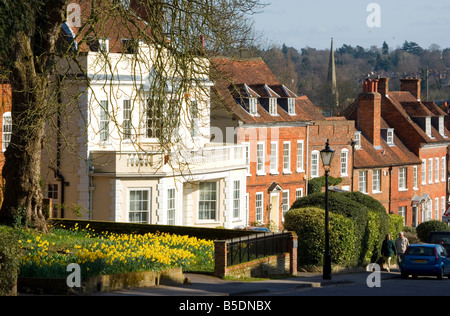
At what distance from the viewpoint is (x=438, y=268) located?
31.8m

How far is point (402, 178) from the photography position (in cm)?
6650

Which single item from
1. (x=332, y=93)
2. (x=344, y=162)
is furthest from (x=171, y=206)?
(x=332, y=93)

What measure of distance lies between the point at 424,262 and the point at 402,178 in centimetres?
3512

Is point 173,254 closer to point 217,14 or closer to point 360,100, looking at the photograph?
point 217,14

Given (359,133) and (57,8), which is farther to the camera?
(359,133)

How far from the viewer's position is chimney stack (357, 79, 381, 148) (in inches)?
2518

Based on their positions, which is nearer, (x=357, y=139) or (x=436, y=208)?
(x=357, y=139)

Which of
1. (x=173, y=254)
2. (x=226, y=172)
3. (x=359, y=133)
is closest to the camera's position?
(x=173, y=254)

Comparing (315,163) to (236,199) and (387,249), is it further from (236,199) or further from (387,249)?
(387,249)

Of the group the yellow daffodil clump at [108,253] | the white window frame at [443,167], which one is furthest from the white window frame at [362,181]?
Answer: the yellow daffodil clump at [108,253]

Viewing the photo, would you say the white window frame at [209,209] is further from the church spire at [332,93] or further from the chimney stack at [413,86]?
the church spire at [332,93]

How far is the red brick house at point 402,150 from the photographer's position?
63062 mm

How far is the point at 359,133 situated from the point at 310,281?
115 ft
